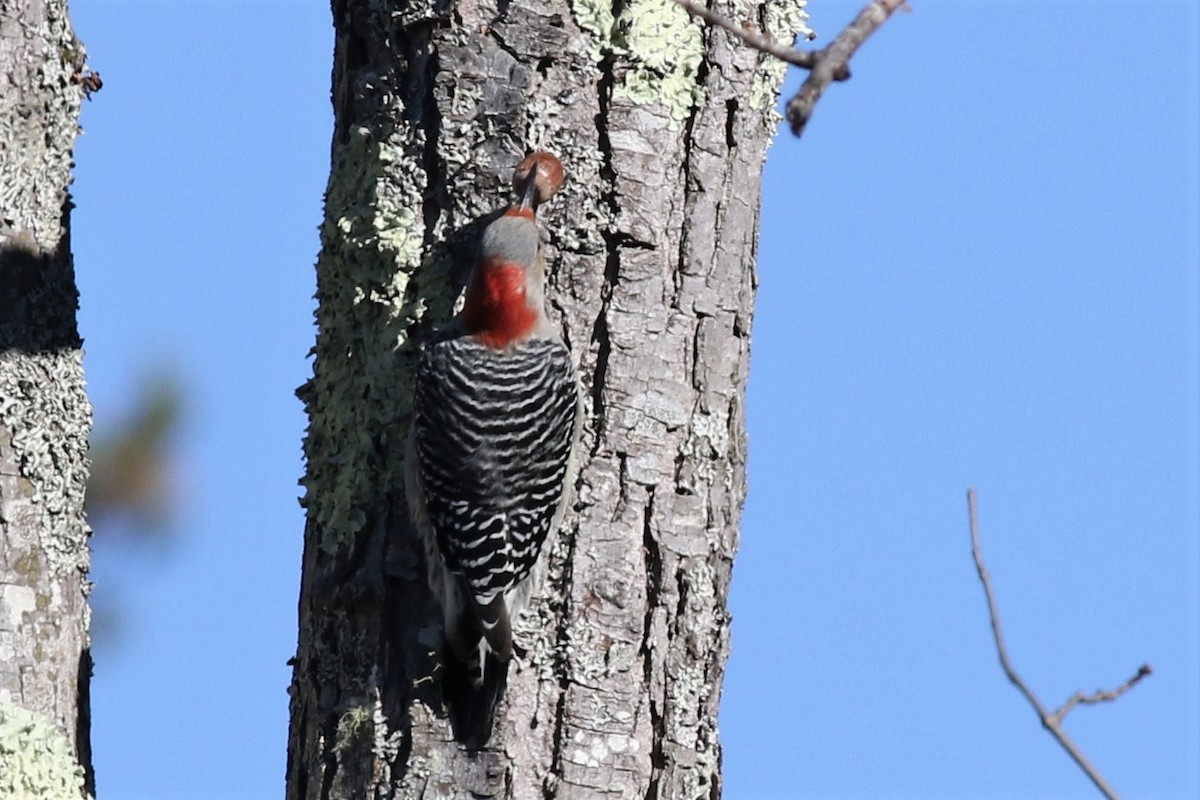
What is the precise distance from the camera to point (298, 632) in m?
4.14

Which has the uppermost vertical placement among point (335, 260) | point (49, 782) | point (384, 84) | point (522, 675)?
point (384, 84)

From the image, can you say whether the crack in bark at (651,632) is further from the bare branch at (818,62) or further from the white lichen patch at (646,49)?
the bare branch at (818,62)

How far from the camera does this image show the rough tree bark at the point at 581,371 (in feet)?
12.8

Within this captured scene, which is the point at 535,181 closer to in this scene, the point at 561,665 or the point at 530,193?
the point at 530,193

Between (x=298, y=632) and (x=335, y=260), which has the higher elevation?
(x=335, y=260)

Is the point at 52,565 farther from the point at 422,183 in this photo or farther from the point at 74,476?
the point at 422,183

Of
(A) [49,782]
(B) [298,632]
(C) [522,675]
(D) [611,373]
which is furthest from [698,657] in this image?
(A) [49,782]

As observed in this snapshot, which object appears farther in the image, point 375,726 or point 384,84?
point 384,84

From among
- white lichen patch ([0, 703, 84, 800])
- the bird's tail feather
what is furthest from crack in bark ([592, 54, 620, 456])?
white lichen patch ([0, 703, 84, 800])

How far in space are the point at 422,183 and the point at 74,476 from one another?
113 centimetres

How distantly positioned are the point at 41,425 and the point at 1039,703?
9.12 ft

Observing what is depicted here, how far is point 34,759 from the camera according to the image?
3.88 m

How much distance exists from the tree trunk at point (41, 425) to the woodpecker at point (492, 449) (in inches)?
34.0

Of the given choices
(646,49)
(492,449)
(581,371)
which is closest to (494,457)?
(492,449)
